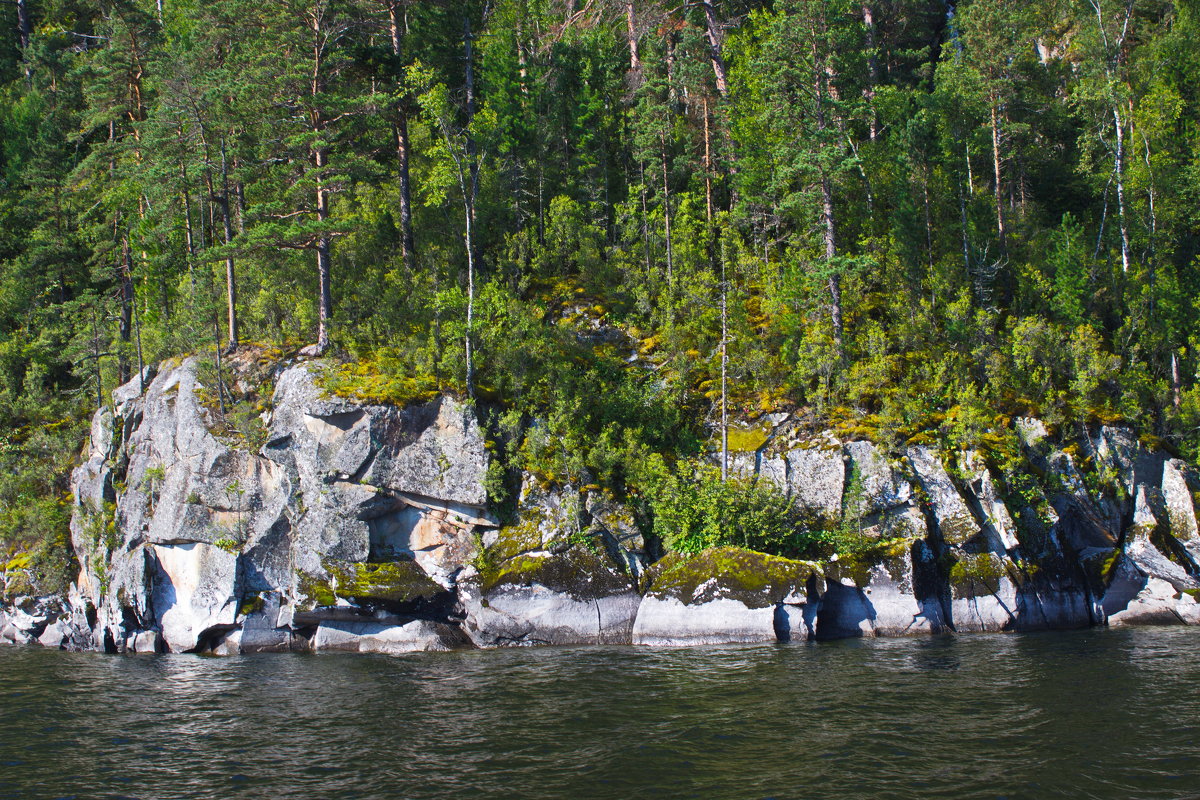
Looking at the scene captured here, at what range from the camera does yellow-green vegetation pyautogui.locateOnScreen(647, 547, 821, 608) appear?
69.6 ft

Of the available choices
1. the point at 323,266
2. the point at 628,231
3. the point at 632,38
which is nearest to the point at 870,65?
the point at 632,38

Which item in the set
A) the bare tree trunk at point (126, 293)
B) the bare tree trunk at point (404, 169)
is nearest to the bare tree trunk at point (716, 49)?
the bare tree trunk at point (404, 169)

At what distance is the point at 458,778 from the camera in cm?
1083

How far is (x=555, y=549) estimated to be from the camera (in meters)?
23.4

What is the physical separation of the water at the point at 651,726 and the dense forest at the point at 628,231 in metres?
8.16

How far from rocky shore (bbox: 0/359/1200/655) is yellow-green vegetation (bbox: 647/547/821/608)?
0.06 m

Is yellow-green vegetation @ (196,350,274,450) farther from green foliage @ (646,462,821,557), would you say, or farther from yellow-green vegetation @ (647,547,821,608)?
yellow-green vegetation @ (647,547,821,608)

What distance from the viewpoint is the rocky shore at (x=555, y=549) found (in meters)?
22.0

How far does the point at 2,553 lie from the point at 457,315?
21.4 metres

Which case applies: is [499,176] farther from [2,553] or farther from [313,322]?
[2,553]

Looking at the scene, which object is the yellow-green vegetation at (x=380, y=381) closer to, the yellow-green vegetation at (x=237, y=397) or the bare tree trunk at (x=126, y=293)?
the yellow-green vegetation at (x=237, y=397)

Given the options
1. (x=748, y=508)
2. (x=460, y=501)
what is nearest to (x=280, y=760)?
(x=460, y=501)

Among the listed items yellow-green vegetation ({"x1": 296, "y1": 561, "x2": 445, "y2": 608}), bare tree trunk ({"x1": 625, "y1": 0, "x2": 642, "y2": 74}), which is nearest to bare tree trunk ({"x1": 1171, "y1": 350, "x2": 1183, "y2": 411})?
yellow-green vegetation ({"x1": 296, "y1": 561, "x2": 445, "y2": 608})

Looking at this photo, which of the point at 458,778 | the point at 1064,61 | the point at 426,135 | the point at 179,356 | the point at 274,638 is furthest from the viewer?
the point at 1064,61
